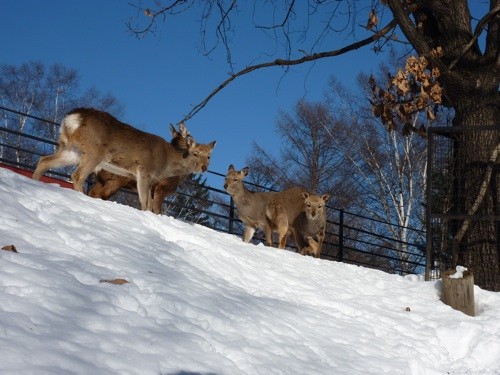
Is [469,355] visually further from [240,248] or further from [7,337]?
[7,337]

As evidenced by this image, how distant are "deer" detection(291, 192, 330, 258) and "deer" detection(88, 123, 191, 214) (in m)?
2.52

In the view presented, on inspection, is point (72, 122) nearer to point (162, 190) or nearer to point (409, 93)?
point (162, 190)

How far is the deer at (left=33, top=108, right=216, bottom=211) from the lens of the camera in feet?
33.1

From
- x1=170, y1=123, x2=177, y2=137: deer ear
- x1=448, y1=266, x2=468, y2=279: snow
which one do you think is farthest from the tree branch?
x1=448, y1=266, x2=468, y2=279: snow

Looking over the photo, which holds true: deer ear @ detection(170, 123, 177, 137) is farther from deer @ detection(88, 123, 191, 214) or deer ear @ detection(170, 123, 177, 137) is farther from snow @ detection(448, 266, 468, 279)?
snow @ detection(448, 266, 468, 279)

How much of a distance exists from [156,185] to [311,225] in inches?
133

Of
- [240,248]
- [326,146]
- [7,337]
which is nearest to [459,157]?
[240,248]

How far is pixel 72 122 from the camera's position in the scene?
33.2 feet

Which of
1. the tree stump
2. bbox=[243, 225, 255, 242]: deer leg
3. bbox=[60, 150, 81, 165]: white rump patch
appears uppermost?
bbox=[60, 150, 81, 165]: white rump patch

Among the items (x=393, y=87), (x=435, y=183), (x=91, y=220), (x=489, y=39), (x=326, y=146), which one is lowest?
(x=91, y=220)

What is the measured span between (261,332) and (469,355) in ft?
9.34

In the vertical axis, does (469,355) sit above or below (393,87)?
below

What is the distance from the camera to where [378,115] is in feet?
34.6

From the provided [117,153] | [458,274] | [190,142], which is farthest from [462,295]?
[190,142]
